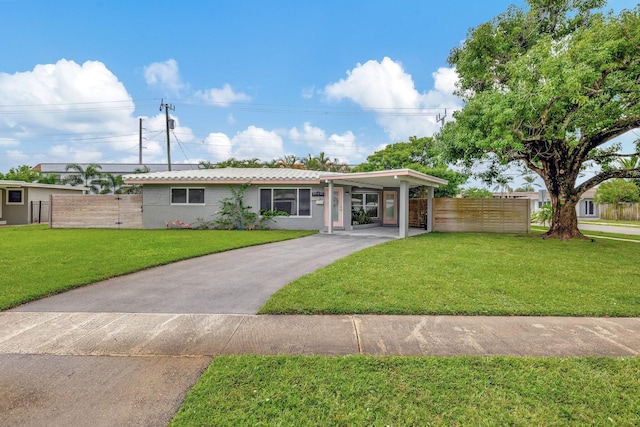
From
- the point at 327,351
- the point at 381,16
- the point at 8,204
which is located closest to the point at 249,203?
the point at 381,16

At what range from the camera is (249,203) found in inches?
618

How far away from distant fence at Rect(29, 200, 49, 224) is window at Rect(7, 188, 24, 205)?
0.63 metres

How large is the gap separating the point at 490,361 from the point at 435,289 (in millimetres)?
2348

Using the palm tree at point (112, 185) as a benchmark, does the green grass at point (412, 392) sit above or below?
below

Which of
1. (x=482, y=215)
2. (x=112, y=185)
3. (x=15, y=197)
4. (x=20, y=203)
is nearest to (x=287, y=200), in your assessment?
(x=482, y=215)

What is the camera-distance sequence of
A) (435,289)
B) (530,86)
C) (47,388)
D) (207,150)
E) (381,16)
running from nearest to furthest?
(47,388) < (435,289) < (530,86) < (381,16) < (207,150)

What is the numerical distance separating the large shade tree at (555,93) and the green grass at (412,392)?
7911 millimetres

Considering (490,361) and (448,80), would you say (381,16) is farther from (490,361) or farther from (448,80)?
(490,361)

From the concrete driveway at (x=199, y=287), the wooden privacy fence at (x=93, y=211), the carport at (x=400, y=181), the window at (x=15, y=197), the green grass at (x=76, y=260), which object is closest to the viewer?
the concrete driveway at (x=199, y=287)

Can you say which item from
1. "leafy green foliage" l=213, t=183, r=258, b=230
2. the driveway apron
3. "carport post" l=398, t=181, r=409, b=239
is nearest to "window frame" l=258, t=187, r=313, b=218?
"leafy green foliage" l=213, t=183, r=258, b=230

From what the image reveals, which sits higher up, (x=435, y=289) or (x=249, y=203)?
(x=249, y=203)

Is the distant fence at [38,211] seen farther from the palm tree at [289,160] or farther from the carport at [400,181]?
the carport at [400,181]

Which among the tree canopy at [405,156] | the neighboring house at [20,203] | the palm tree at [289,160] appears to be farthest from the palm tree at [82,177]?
the tree canopy at [405,156]

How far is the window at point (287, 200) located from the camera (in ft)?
51.0
